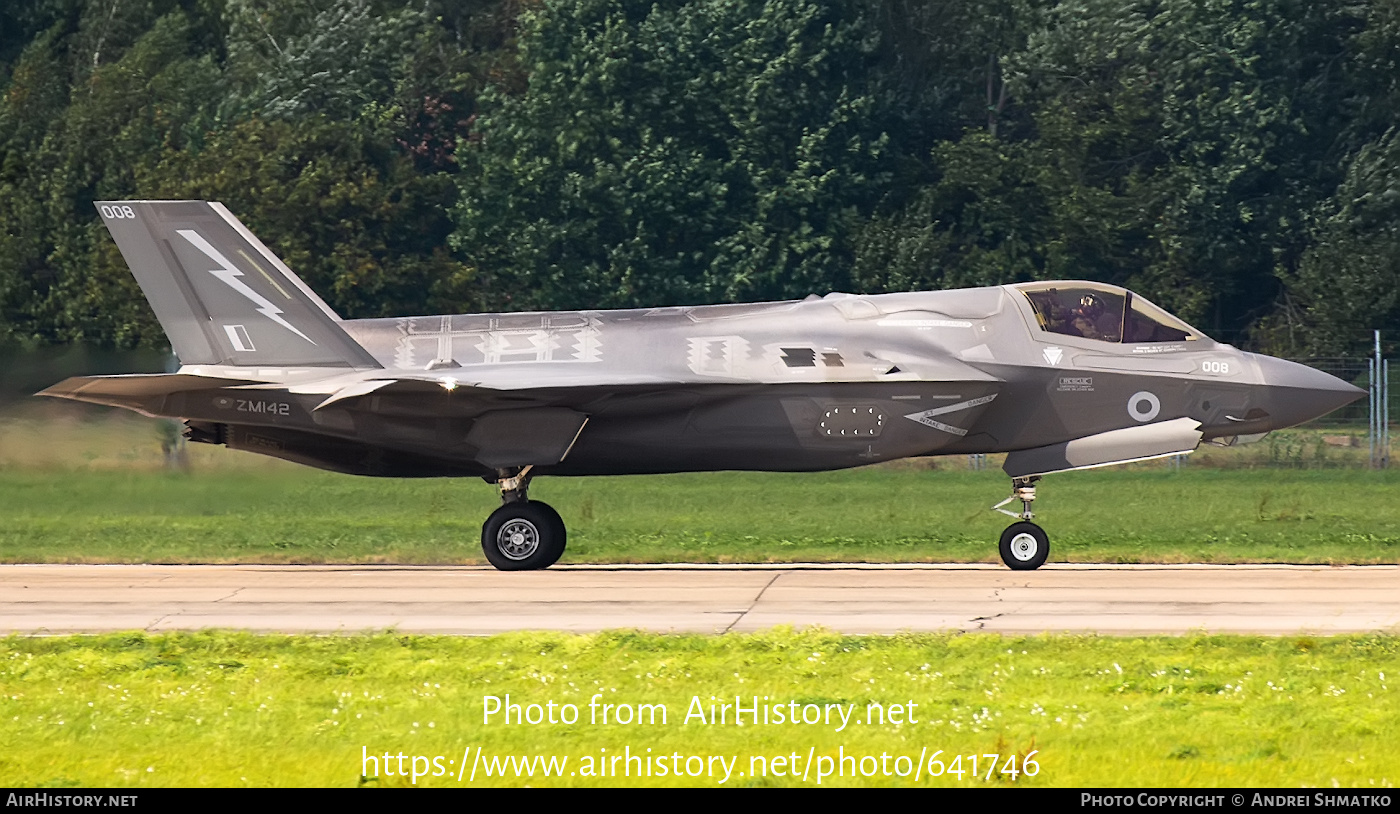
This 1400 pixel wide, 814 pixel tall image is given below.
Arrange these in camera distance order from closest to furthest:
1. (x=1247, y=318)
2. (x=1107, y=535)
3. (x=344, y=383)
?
1. (x=344, y=383)
2. (x=1107, y=535)
3. (x=1247, y=318)

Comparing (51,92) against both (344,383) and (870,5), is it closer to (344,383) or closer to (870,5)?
(870,5)

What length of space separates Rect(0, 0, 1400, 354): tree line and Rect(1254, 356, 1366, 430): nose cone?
22147mm

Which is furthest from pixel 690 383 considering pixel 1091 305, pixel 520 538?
pixel 1091 305

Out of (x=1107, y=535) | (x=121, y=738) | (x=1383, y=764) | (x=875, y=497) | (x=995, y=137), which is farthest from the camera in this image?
(x=995, y=137)

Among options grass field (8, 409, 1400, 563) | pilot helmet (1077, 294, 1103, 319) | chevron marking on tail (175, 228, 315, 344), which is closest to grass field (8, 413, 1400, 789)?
grass field (8, 409, 1400, 563)

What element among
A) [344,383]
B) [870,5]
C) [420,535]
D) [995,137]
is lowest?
[420,535]

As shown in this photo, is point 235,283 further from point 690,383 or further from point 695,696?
point 695,696

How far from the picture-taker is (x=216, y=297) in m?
20.3

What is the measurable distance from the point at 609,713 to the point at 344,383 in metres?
9.33

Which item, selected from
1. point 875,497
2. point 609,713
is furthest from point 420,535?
point 609,713

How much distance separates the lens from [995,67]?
167 feet

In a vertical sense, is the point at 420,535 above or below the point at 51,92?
below

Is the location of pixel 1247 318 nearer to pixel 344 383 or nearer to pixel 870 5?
pixel 870 5

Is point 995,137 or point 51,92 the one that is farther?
point 51,92
